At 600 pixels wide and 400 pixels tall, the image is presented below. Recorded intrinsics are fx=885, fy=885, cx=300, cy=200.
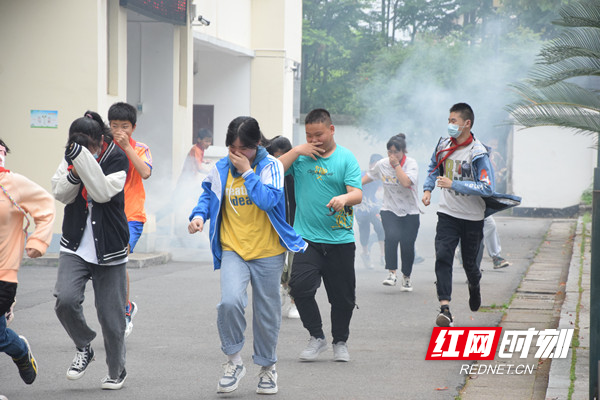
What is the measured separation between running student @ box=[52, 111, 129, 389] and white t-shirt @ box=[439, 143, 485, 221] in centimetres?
314

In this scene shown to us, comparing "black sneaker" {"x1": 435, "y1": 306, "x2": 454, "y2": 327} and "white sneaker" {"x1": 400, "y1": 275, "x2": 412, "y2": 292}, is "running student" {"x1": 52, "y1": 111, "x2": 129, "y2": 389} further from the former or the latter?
"white sneaker" {"x1": 400, "y1": 275, "x2": 412, "y2": 292}

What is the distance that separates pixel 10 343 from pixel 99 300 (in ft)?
1.92

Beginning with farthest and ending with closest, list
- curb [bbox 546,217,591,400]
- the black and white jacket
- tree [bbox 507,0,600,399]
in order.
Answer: tree [bbox 507,0,600,399] < curb [bbox 546,217,591,400] < the black and white jacket

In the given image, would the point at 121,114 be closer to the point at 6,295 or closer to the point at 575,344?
the point at 6,295

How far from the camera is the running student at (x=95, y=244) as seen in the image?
5.27m

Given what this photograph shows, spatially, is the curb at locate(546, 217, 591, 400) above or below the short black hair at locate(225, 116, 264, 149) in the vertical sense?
below

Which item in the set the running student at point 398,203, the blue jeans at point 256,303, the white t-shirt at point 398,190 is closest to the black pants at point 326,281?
the blue jeans at point 256,303

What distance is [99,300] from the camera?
5402mm

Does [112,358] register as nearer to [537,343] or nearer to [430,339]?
[430,339]

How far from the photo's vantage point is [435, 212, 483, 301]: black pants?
7.50m

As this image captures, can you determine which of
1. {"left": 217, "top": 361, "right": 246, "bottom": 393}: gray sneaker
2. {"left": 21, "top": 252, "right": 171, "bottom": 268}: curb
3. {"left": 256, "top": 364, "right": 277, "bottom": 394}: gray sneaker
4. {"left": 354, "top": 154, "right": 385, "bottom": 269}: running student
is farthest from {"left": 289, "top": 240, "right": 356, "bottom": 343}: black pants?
{"left": 354, "top": 154, "right": 385, "bottom": 269}: running student

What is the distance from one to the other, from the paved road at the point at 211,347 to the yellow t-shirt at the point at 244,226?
89 centimetres

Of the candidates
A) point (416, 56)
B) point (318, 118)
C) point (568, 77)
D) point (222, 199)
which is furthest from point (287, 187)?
point (416, 56)

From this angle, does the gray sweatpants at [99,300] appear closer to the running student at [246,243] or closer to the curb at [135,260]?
the running student at [246,243]
